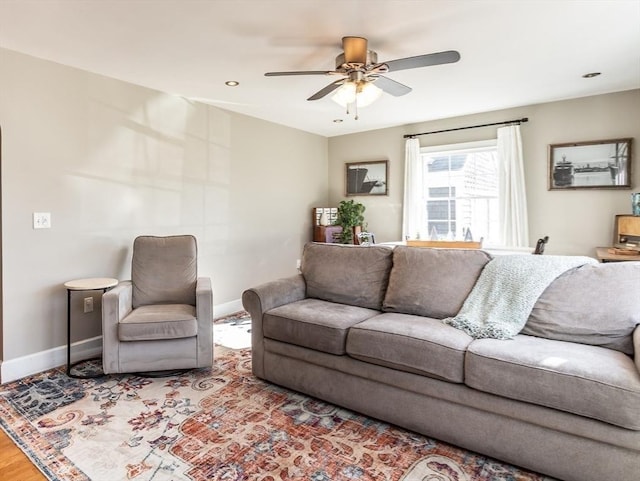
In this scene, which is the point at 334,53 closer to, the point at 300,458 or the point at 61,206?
the point at 61,206

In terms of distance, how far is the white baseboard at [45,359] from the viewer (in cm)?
298

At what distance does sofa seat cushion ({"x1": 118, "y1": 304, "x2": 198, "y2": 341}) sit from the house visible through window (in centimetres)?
360

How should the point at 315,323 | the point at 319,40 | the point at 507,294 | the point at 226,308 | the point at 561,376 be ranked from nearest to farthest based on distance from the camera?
the point at 561,376 → the point at 507,294 → the point at 315,323 → the point at 319,40 → the point at 226,308

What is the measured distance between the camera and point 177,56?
119 inches

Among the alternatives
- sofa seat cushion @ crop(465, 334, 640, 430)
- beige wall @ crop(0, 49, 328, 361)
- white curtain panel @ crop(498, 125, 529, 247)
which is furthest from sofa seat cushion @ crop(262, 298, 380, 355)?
white curtain panel @ crop(498, 125, 529, 247)

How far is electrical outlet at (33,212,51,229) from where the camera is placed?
3.10 metres

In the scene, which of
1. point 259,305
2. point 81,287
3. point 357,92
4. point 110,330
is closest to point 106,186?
point 81,287

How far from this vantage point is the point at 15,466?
1959 mm

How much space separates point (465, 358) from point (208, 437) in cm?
149

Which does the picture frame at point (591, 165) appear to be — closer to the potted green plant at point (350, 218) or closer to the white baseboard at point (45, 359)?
the potted green plant at point (350, 218)

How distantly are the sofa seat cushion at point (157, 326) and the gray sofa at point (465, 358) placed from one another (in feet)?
1.56

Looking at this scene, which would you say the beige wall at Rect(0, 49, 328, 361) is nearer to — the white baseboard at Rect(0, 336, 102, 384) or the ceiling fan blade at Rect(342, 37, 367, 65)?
the white baseboard at Rect(0, 336, 102, 384)

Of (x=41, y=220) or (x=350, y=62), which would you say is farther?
(x=41, y=220)

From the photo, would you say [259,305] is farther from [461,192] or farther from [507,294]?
[461,192]
